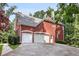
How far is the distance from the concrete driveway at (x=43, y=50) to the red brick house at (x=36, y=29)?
0.23 feet

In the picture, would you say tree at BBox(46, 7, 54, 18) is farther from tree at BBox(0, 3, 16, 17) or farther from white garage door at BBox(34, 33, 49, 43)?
tree at BBox(0, 3, 16, 17)

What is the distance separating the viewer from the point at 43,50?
3.13 m

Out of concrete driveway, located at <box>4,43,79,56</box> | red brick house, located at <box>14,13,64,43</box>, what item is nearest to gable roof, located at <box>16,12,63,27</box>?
red brick house, located at <box>14,13,64,43</box>

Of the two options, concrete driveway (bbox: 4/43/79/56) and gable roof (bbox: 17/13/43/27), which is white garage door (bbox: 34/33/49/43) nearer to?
concrete driveway (bbox: 4/43/79/56)

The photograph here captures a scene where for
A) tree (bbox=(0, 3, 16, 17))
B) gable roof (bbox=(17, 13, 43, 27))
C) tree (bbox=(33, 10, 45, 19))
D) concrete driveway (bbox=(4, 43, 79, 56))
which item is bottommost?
concrete driveway (bbox=(4, 43, 79, 56))

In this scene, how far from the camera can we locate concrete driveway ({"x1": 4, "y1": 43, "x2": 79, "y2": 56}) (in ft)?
10.2

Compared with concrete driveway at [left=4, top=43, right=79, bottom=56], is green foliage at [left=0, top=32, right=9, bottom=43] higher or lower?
higher

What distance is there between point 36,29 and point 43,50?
12.0 inches

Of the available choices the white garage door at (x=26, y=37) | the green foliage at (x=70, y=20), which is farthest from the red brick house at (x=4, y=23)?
the green foliage at (x=70, y=20)

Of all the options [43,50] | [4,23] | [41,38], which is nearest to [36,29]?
[41,38]

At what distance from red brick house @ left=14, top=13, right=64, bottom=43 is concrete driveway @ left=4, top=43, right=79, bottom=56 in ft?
0.23

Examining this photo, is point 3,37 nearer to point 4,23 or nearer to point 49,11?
point 4,23

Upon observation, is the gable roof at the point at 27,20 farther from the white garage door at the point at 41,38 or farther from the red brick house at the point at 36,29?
the white garage door at the point at 41,38

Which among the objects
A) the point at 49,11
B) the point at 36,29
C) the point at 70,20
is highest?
the point at 49,11
